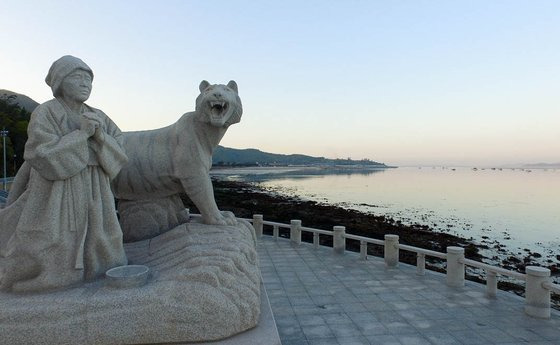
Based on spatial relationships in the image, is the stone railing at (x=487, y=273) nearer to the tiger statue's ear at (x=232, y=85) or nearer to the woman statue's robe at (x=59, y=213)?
the tiger statue's ear at (x=232, y=85)

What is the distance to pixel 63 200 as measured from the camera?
3438 mm

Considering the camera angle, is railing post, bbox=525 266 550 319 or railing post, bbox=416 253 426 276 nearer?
railing post, bbox=525 266 550 319

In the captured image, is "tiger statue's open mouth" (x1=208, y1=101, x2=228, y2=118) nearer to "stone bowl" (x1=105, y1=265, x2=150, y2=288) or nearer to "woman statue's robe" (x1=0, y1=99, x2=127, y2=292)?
"woman statue's robe" (x1=0, y1=99, x2=127, y2=292)

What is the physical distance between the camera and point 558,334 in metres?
5.52

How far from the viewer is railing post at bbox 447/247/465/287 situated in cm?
759

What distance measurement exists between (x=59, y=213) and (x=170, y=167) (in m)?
1.69

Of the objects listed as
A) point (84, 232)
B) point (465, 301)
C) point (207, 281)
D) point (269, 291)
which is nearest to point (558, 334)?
point (465, 301)

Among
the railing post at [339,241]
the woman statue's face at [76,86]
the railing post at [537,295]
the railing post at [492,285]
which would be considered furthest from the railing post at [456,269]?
the woman statue's face at [76,86]

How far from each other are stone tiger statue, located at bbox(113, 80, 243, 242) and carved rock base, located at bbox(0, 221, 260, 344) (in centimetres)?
121

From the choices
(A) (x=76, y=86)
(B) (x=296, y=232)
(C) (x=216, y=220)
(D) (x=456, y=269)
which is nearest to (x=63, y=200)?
(A) (x=76, y=86)

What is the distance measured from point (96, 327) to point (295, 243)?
8.80 m

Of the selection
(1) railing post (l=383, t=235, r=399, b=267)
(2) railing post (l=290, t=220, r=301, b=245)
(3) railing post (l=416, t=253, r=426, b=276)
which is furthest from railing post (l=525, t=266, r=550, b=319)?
(2) railing post (l=290, t=220, r=301, b=245)

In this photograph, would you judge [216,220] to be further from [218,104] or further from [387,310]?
[387,310]

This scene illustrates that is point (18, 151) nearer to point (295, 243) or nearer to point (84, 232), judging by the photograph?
point (295, 243)
